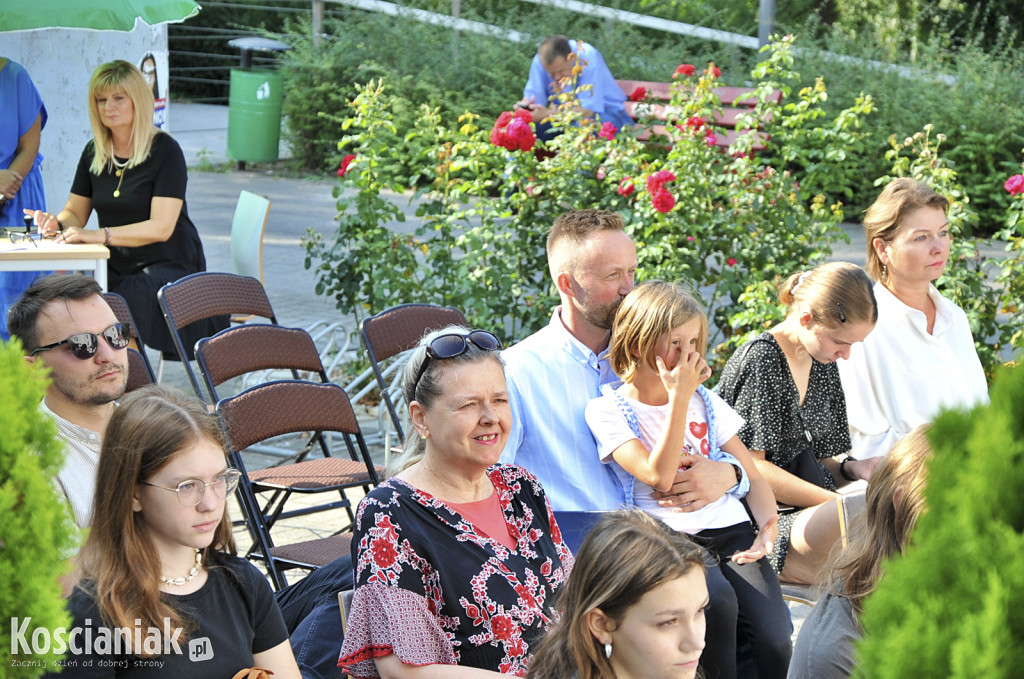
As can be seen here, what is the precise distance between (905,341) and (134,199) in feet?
12.5

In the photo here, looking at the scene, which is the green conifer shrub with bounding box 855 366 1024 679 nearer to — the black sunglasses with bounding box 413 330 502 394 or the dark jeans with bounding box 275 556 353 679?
the black sunglasses with bounding box 413 330 502 394

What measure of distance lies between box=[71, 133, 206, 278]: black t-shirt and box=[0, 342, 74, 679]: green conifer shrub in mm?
5067

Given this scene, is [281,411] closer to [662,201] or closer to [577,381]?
[577,381]

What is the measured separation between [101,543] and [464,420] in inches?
34.2

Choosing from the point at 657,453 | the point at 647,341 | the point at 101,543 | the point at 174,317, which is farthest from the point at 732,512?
the point at 174,317

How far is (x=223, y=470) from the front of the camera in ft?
7.50

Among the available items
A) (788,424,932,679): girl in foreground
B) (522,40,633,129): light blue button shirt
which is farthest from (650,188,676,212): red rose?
(522,40,633,129): light blue button shirt

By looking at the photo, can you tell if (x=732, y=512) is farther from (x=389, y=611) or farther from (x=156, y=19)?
(x=156, y=19)

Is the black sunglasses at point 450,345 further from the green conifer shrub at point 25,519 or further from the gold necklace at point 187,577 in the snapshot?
the green conifer shrub at point 25,519

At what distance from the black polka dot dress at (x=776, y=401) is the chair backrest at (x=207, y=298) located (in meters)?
2.06

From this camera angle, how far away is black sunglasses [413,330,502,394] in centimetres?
272

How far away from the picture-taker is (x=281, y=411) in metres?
3.87

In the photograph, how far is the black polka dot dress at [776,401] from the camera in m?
3.73

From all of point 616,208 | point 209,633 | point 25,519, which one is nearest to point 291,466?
point 209,633
